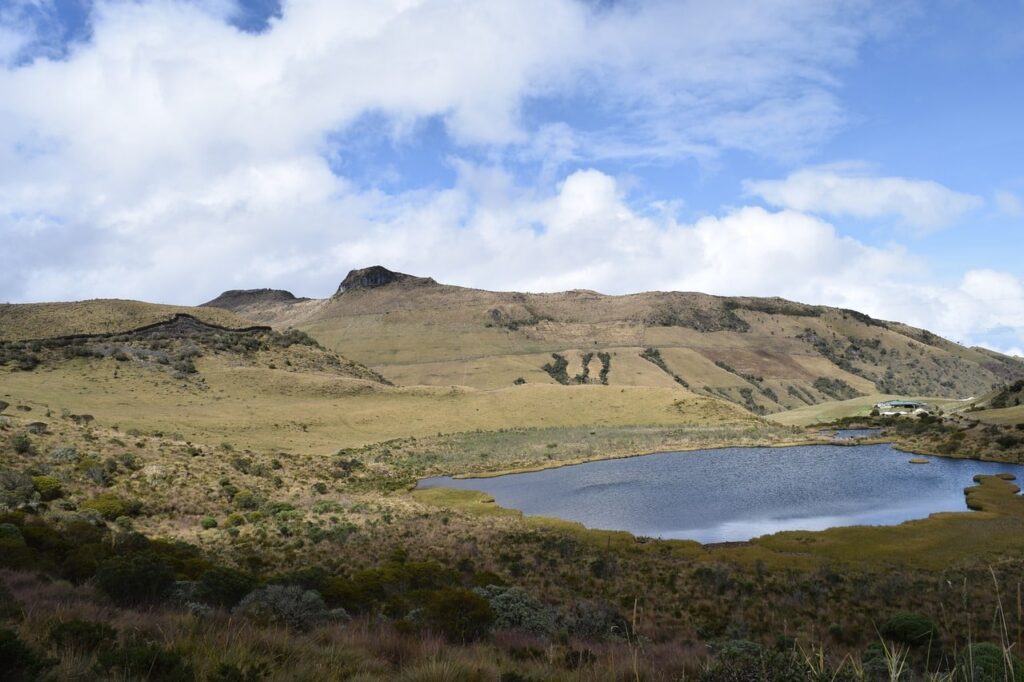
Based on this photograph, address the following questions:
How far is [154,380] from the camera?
269 feet

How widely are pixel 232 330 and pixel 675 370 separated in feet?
356

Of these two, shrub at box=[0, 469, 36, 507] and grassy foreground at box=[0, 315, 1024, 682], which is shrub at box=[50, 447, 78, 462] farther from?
shrub at box=[0, 469, 36, 507]

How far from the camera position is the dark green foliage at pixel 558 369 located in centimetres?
15838

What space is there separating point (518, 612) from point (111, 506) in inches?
875

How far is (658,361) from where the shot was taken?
172250mm

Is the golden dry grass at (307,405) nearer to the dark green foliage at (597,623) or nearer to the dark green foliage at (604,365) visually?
the dark green foliage at (604,365)

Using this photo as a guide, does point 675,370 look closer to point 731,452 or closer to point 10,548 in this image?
point 731,452

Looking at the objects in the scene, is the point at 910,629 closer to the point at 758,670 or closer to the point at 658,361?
the point at 758,670

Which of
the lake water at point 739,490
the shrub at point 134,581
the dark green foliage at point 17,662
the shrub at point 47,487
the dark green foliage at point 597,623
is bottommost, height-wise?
the lake water at point 739,490

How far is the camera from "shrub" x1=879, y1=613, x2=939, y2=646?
611 inches

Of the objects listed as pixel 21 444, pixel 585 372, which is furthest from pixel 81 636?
pixel 585 372

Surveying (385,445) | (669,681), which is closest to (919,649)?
(669,681)

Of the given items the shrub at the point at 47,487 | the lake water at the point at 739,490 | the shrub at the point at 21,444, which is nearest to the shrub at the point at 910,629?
the lake water at the point at 739,490

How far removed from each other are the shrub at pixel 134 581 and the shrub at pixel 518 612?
299 inches
